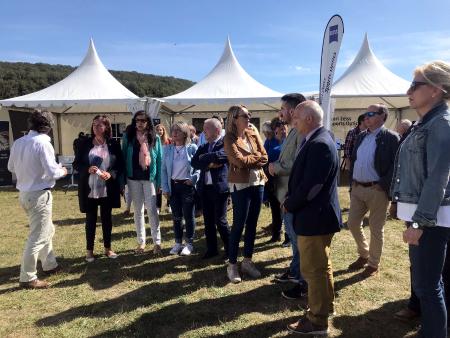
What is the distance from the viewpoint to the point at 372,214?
4023 mm

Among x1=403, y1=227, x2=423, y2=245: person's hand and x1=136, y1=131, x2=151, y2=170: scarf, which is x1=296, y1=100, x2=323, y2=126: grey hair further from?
x1=136, y1=131, x2=151, y2=170: scarf

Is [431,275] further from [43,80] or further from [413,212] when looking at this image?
[43,80]

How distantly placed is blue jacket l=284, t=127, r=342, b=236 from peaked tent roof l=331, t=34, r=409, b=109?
10518mm

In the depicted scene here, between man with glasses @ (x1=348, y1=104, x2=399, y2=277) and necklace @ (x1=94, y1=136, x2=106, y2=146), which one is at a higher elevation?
necklace @ (x1=94, y1=136, x2=106, y2=146)

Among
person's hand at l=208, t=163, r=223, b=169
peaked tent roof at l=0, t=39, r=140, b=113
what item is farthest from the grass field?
peaked tent roof at l=0, t=39, r=140, b=113

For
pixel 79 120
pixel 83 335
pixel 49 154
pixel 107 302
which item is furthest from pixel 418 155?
pixel 79 120

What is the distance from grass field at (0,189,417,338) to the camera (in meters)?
3.10

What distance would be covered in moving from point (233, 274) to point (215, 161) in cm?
123

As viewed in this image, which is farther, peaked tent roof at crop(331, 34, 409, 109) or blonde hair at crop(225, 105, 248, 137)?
peaked tent roof at crop(331, 34, 409, 109)

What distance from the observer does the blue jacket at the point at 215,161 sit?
421 cm

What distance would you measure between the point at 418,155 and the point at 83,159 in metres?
3.62

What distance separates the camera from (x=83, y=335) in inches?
119

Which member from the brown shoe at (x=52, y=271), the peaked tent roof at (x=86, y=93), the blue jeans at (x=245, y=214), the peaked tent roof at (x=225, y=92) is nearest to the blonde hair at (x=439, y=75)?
the blue jeans at (x=245, y=214)

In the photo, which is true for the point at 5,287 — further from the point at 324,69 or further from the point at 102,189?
the point at 324,69
